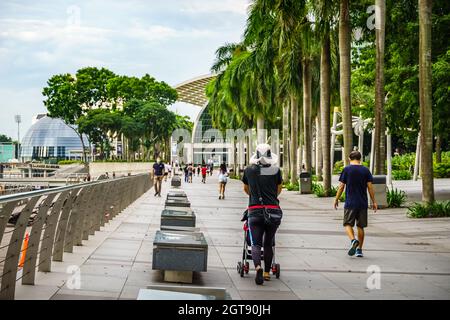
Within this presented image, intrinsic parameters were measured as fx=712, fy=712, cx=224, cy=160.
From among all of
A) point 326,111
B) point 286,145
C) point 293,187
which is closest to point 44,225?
point 326,111

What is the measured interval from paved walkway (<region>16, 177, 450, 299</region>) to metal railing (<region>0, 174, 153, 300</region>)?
0.82ft

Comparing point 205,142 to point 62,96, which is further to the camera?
point 205,142

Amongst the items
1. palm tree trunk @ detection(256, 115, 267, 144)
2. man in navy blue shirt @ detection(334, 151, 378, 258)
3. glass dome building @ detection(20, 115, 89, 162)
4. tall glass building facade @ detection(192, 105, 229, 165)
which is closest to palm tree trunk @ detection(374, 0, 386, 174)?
man in navy blue shirt @ detection(334, 151, 378, 258)

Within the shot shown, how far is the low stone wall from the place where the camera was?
303 ft

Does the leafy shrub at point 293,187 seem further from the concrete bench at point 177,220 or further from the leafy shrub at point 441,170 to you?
the concrete bench at point 177,220

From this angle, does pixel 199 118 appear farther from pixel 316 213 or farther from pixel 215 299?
pixel 215 299

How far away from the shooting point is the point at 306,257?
11.6m

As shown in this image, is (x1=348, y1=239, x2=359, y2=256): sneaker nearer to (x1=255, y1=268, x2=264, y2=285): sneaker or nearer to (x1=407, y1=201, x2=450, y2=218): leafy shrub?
(x1=255, y1=268, x2=264, y2=285): sneaker

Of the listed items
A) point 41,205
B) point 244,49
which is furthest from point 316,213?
point 244,49

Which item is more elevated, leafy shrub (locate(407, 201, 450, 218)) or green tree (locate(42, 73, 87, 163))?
green tree (locate(42, 73, 87, 163))

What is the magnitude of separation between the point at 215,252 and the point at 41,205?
177 inches

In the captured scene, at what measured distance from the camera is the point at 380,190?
74.3 ft

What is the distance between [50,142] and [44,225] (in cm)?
16840

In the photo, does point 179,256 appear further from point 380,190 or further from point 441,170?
point 441,170
